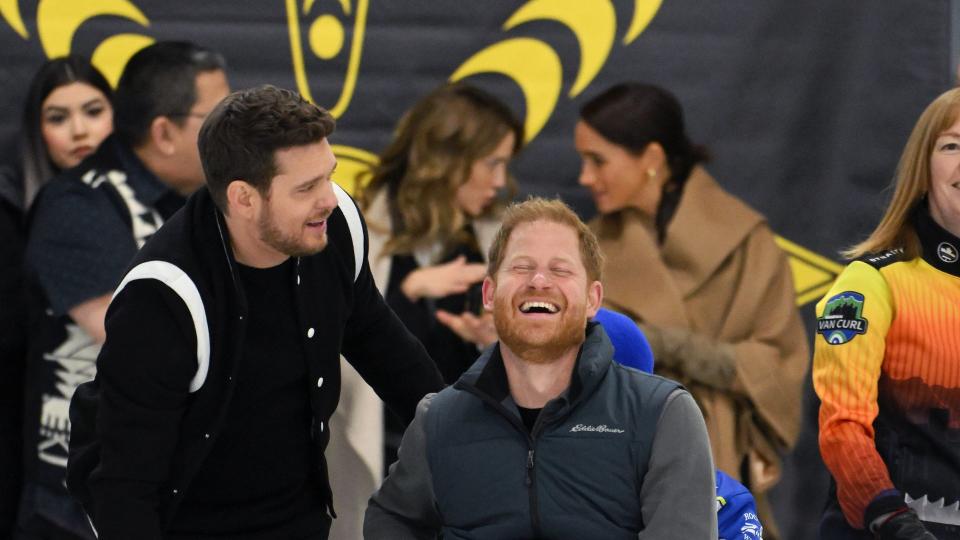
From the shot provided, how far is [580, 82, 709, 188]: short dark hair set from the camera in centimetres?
486

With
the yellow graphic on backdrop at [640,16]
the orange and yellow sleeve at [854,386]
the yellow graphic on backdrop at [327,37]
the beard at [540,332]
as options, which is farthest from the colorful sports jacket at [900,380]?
the yellow graphic on backdrop at [327,37]

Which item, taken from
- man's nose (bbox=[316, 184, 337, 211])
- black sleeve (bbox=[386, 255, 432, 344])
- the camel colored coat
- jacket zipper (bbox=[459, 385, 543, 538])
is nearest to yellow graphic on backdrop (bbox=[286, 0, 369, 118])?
black sleeve (bbox=[386, 255, 432, 344])

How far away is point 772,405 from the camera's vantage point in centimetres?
484

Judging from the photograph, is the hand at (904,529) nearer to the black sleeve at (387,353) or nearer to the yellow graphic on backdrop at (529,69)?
the black sleeve at (387,353)

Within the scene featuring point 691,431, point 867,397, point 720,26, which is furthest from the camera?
point 720,26

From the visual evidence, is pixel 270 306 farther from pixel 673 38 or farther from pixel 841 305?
pixel 673 38

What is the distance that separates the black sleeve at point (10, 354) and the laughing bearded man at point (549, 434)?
2075 mm

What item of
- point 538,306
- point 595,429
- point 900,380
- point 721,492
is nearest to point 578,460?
point 595,429

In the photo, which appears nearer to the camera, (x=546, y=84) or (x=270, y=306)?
(x=270, y=306)

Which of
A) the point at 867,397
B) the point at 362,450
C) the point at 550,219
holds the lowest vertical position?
the point at 362,450

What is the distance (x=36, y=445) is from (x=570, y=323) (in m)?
2.28

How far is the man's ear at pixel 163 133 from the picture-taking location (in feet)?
15.0

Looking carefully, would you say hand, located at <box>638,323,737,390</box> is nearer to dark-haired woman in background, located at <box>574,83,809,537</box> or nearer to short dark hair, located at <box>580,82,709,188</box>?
dark-haired woman in background, located at <box>574,83,809,537</box>

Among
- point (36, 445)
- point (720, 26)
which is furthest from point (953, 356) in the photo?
point (36, 445)
